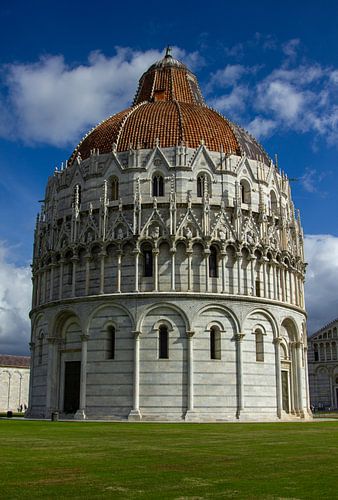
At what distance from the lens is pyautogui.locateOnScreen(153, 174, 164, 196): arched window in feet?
148

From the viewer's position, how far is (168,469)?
1345 cm

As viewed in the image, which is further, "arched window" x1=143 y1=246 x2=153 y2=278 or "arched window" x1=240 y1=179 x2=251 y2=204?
"arched window" x1=240 y1=179 x2=251 y2=204

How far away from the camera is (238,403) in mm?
41000

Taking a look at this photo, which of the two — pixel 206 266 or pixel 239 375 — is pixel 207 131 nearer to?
pixel 206 266

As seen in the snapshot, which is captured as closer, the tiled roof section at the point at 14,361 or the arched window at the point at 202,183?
the arched window at the point at 202,183

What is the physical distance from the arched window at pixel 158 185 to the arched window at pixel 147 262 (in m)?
4.63

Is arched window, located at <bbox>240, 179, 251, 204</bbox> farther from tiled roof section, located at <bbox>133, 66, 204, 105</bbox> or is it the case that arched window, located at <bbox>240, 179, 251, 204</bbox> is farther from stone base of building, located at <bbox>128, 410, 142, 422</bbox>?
stone base of building, located at <bbox>128, 410, 142, 422</bbox>

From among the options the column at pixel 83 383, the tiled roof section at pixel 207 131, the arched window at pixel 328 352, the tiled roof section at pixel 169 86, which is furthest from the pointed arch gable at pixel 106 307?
the arched window at pixel 328 352

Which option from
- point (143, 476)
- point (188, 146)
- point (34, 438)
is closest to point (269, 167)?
point (188, 146)

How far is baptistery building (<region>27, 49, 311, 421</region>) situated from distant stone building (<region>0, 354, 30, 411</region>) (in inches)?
1919

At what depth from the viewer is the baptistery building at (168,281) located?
134 feet

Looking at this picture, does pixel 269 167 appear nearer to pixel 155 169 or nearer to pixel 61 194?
pixel 155 169

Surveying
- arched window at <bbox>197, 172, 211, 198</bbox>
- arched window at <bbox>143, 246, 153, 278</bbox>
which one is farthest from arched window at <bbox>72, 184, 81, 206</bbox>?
arched window at <bbox>197, 172, 211, 198</bbox>

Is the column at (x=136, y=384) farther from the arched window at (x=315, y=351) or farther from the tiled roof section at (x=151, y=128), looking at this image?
the arched window at (x=315, y=351)
